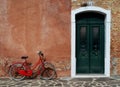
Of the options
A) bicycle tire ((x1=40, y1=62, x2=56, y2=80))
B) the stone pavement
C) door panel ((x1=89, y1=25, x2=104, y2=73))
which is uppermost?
door panel ((x1=89, y1=25, x2=104, y2=73))

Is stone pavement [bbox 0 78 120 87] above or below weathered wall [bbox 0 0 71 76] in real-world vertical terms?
below

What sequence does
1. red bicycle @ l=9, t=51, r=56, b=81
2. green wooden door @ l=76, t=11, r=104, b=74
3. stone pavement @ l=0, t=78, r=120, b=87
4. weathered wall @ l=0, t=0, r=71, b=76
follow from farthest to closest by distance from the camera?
green wooden door @ l=76, t=11, r=104, b=74 → weathered wall @ l=0, t=0, r=71, b=76 → red bicycle @ l=9, t=51, r=56, b=81 → stone pavement @ l=0, t=78, r=120, b=87

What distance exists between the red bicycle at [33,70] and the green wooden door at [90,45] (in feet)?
4.31

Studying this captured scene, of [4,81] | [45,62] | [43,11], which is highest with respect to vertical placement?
[43,11]

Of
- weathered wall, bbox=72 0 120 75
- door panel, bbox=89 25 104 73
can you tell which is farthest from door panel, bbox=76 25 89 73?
weathered wall, bbox=72 0 120 75

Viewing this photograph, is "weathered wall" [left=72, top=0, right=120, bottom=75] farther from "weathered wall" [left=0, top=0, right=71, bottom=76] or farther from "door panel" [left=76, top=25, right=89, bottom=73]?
"door panel" [left=76, top=25, right=89, bottom=73]

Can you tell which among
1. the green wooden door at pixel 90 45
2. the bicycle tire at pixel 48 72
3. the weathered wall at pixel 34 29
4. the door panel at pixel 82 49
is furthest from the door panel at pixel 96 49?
the bicycle tire at pixel 48 72

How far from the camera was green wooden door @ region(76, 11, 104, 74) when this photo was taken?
1198 centimetres

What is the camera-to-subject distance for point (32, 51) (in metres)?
11.6

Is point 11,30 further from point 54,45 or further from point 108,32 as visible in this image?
point 108,32

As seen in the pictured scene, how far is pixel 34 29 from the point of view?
38.0 feet

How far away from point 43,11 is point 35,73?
265cm

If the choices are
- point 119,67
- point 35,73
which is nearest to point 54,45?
point 35,73

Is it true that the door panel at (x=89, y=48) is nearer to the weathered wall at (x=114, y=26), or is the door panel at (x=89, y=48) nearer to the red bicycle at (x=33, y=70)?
the weathered wall at (x=114, y=26)
